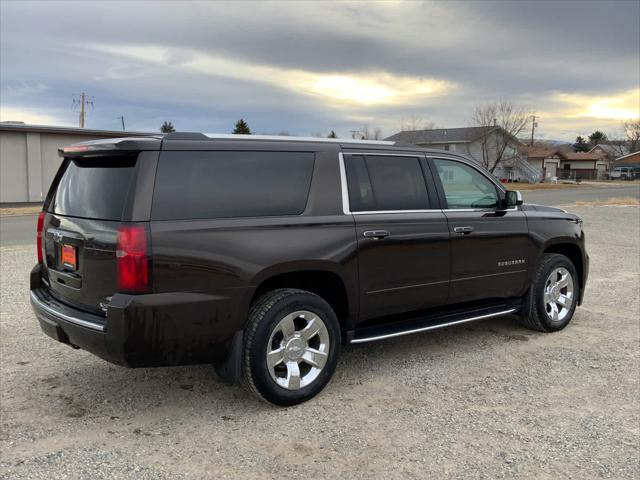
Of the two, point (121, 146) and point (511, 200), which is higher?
point (121, 146)

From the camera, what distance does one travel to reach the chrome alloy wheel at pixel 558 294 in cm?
578

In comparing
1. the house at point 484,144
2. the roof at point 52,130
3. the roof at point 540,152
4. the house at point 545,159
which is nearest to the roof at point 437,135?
the house at point 484,144

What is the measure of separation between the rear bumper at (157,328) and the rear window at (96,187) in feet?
1.94

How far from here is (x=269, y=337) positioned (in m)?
3.82

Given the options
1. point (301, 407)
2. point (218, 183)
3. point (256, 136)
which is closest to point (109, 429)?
point (301, 407)

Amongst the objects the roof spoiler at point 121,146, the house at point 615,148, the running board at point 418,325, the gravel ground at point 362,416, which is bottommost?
the gravel ground at point 362,416

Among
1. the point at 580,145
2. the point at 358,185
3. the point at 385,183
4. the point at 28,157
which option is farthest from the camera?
the point at 580,145

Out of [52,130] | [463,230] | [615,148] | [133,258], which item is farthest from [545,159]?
[133,258]

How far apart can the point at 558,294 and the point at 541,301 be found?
34 centimetres

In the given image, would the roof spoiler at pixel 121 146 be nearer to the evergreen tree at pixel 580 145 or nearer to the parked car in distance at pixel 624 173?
the parked car in distance at pixel 624 173

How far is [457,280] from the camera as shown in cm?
494

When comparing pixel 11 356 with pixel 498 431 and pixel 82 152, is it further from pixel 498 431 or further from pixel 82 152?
pixel 498 431

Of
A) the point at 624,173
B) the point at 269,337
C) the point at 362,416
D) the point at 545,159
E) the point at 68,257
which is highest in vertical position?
the point at 545,159

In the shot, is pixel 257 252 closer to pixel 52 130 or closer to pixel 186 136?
pixel 186 136
